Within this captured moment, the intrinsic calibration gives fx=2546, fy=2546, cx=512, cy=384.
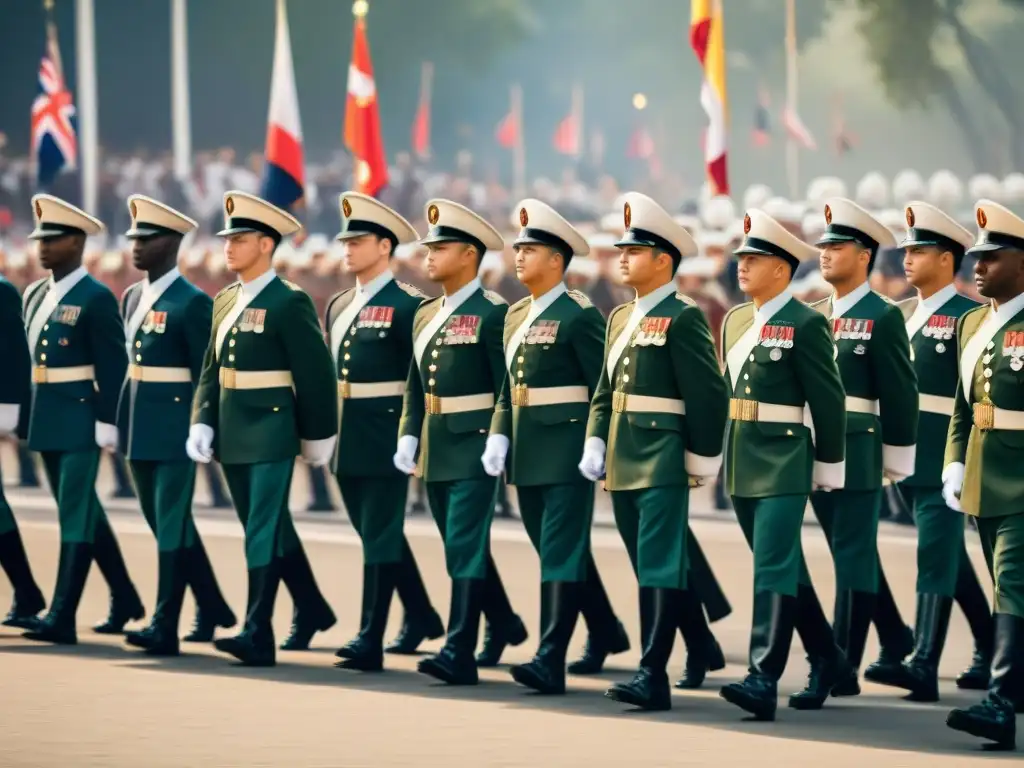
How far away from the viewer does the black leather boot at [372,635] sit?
9.35 m

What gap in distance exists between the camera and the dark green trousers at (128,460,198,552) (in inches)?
382

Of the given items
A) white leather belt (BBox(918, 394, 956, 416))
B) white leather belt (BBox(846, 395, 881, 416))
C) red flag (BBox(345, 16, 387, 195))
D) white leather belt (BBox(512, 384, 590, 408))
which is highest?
red flag (BBox(345, 16, 387, 195))

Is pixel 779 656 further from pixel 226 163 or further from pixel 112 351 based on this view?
pixel 226 163

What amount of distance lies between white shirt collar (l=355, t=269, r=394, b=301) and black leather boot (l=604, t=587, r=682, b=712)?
6.10 ft

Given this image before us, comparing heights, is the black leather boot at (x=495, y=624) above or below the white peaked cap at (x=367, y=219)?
below

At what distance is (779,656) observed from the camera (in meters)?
8.21

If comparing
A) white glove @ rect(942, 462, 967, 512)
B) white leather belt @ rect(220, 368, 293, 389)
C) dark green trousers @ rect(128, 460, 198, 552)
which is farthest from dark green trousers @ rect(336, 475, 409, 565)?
white glove @ rect(942, 462, 967, 512)

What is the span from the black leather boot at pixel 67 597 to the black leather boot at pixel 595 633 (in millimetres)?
1995

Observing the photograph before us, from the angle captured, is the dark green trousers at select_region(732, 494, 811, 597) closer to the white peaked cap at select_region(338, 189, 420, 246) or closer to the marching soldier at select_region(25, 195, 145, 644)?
the white peaked cap at select_region(338, 189, 420, 246)

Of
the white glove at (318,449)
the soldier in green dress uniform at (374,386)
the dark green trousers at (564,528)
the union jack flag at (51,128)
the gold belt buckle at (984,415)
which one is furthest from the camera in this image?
the union jack flag at (51,128)

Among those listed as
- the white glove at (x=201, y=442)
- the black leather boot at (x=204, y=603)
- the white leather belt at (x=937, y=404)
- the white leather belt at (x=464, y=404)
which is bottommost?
the black leather boot at (x=204, y=603)

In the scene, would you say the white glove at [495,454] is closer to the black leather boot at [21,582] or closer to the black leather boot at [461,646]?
the black leather boot at [461,646]

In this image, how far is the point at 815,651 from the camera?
8.55m

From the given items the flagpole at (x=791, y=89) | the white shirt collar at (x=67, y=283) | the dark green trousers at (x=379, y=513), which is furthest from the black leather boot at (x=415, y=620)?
the flagpole at (x=791, y=89)
